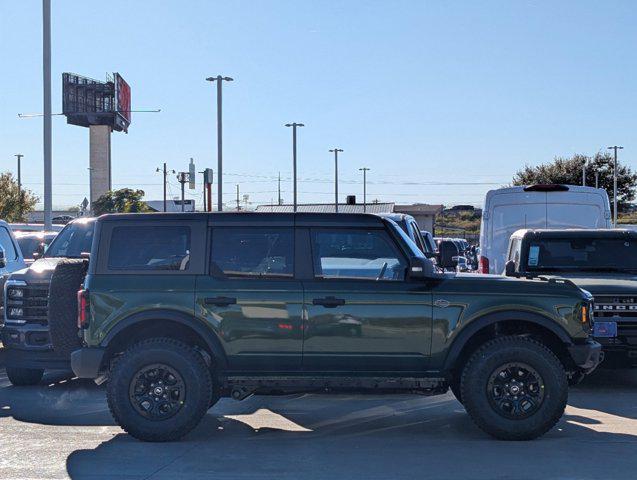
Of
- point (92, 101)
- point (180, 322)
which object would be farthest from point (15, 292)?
point (92, 101)

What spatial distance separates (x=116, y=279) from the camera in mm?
7793

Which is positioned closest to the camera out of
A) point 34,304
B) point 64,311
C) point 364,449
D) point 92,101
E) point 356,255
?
point 364,449

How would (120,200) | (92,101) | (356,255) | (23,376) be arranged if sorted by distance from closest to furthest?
1. (356,255)
2. (23,376)
3. (120,200)
4. (92,101)

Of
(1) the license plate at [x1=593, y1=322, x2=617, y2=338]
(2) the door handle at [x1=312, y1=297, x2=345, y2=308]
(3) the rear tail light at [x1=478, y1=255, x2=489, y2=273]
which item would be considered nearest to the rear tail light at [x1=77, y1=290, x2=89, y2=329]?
(2) the door handle at [x1=312, y1=297, x2=345, y2=308]

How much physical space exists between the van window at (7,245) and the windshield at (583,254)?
8.12 m

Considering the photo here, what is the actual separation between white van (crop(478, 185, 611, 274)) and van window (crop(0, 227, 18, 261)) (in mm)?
7717

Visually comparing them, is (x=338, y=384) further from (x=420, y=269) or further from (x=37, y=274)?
(x=37, y=274)

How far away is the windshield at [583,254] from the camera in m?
11.7

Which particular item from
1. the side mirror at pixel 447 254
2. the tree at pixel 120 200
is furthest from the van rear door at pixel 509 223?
the tree at pixel 120 200

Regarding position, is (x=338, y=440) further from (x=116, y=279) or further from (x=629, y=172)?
(x=629, y=172)

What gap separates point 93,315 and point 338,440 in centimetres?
242

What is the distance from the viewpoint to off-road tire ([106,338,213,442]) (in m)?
7.62

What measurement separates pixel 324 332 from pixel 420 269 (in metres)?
0.99

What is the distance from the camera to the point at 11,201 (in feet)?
198
